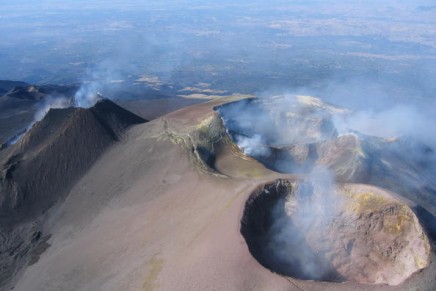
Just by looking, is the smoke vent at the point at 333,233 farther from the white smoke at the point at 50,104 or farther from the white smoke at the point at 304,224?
the white smoke at the point at 50,104

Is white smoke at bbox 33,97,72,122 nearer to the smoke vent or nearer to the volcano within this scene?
the volcano

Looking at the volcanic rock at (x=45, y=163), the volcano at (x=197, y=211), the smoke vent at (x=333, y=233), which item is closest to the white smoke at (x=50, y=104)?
the volcanic rock at (x=45, y=163)

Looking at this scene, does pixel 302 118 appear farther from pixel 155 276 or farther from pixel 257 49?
pixel 257 49

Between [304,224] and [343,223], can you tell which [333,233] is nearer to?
[343,223]

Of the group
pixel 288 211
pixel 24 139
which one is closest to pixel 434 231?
pixel 288 211

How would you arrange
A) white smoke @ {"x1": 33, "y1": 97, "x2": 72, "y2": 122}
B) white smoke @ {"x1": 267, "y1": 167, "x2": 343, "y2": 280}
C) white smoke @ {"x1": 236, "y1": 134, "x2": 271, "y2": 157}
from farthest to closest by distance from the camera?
white smoke @ {"x1": 33, "y1": 97, "x2": 72, "y2": 122} < white smoke @ {"x1": 236, "y1": 134, "x2": 271, "y2": 157} < white smoke @ {"x1": 267, "y1": 167, "x2": 343, "y2": 280}

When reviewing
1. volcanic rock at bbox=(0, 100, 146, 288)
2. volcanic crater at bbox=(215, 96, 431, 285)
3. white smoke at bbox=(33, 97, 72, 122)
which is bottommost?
white smoke at bbox=(33, 97, 72, 122)

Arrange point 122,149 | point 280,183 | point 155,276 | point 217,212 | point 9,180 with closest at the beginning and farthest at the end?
point 155,276 < point 217,212 < point 280,183 < point 9,180 < point 122,149

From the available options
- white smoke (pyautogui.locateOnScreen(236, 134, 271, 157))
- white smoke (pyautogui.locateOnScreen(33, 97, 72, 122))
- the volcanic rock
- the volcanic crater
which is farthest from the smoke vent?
white smoke (pyautogui.locateOnScreen(33, 97, 72, 122))
